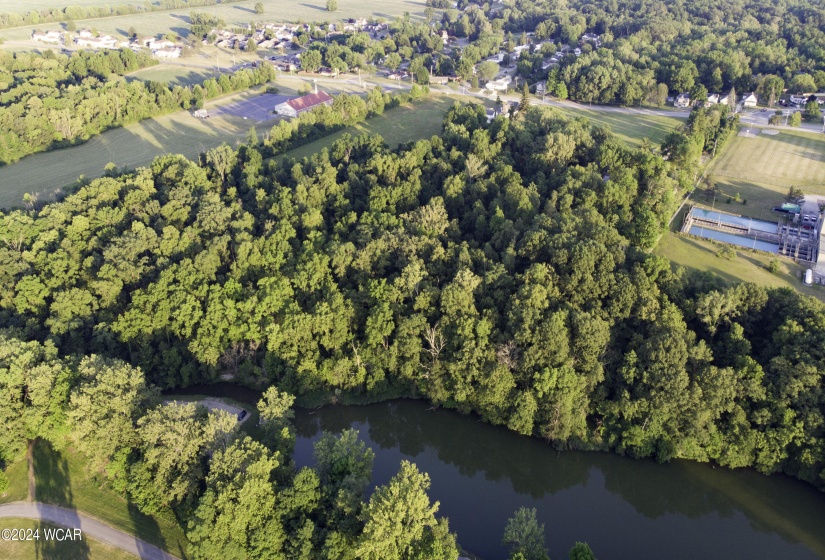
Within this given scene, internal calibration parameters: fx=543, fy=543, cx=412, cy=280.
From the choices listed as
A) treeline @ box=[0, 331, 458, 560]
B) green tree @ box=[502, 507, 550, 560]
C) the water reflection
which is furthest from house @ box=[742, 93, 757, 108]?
treeline @ box=[0, 331, 458, 560]

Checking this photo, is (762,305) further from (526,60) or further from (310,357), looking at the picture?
(526,60)

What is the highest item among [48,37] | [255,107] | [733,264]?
[48,37]

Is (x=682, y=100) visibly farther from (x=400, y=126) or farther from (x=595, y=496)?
(x=595, y=496)

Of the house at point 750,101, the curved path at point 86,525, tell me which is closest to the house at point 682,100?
the house at point 750,101

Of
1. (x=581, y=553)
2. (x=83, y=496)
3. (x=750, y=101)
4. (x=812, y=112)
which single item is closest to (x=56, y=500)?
(x=83, y=496)

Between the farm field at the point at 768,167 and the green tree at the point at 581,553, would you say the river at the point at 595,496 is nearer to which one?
the green tree at the point at 581,553

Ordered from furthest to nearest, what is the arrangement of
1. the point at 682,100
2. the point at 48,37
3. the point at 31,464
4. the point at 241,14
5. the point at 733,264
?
1. the point at 241,14
2. the point at 48,37
3. the point at 682,100
4. the point at 733,264
5. the point at 31,464
